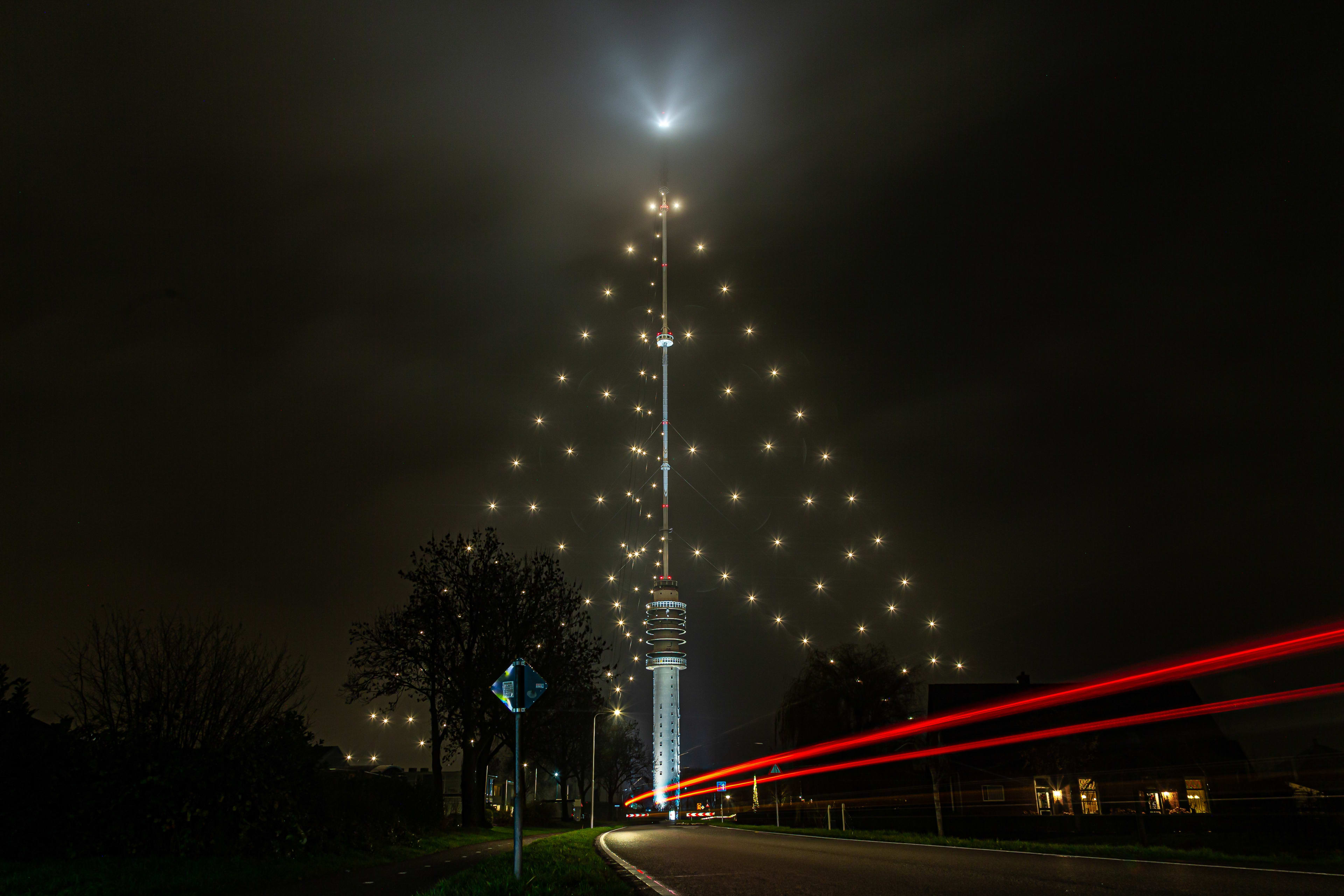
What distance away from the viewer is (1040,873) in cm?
1109

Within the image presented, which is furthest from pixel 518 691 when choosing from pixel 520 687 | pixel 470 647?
pixel 470 647

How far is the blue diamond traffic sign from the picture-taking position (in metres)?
12.2

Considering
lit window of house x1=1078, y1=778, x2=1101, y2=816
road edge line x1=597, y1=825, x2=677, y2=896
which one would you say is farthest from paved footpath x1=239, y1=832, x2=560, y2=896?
Answer: lit window of house x1=1078, y1=778, x2=1101, y2=816

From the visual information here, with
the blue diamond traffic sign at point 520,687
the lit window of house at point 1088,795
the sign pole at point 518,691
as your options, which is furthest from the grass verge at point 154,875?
the lit window of house at point 1088,795

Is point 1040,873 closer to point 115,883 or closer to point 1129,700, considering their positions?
point 115,883

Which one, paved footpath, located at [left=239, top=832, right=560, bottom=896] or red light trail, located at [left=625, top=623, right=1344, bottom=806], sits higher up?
red light trail, located at [left=625, top=623, right=1344, bottom=806]

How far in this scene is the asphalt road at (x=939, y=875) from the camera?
9.38 m

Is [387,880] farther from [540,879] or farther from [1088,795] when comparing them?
[1088,795]

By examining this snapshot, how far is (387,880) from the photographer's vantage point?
1631 cm

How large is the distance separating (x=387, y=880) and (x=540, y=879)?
6240 millimetres

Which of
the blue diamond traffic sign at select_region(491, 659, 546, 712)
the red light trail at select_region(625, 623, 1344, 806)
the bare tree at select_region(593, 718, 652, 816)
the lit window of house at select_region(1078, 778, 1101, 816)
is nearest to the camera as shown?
the blue diamond traffic sign at select_region(491, 659, 546, 712)

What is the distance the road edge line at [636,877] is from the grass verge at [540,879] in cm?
17

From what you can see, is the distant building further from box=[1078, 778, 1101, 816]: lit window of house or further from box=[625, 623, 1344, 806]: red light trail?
box=[625, 623, 1344, 806]: red light trail

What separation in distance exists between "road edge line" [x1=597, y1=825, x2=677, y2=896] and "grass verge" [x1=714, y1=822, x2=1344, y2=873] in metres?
6.30
